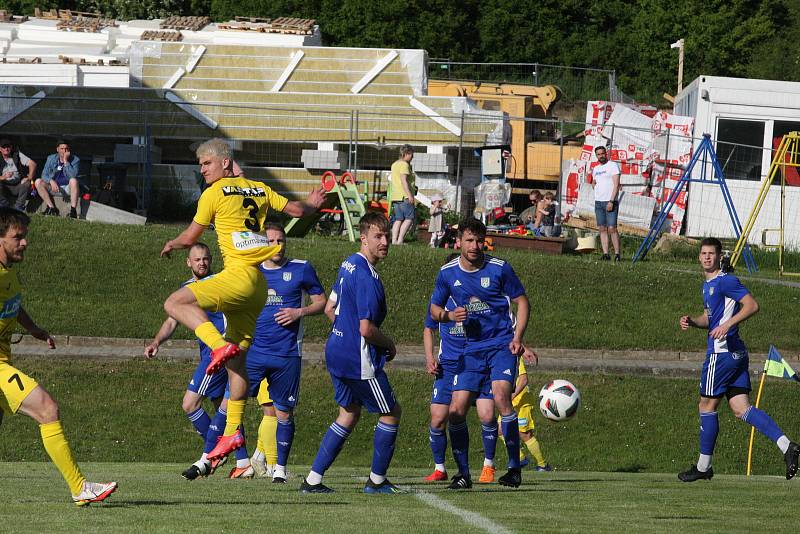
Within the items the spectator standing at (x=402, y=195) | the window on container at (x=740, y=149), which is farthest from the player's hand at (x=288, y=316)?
the window on container at (x=740, y=149)

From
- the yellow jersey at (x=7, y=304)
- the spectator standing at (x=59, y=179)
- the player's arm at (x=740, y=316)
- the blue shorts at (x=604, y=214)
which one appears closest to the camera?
the yellow jersey at (x=7, y=304)

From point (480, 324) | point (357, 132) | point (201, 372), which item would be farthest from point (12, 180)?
point (480, 324)

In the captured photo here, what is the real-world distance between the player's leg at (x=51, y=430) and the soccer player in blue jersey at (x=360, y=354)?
203 centimetres

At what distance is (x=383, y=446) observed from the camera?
31.6ft

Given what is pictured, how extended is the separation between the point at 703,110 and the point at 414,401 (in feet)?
55.4

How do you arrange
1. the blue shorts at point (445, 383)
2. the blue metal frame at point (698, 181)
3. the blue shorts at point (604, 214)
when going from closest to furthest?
1. the blue shorts at point (445, 383)
2. the blue shorts at point (604, 214)
3. the blue metal frame at point (698, 181)

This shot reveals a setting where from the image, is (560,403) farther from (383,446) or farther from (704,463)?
(383,446)

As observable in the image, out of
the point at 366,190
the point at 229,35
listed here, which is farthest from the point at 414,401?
the point at 229,35

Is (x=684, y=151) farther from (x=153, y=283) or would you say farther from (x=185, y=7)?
(x=185, y=7)

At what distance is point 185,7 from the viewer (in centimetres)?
5791

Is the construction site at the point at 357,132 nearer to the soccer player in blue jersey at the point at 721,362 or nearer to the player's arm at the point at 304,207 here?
the soccer player in blue jersey at the point at 721,362

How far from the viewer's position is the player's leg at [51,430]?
7.94m

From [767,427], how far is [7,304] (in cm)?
729

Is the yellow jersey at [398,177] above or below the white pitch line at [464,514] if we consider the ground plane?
above
